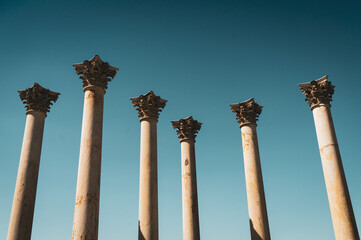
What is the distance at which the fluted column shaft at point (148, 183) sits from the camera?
33.5m

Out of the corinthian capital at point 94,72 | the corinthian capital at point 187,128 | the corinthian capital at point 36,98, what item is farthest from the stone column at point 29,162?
the corinthian capital at point 187,128

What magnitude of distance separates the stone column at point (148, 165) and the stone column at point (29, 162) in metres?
10.5

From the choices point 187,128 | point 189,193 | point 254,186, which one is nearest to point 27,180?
point 189,193

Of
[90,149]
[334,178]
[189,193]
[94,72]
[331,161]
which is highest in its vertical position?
[94,72]

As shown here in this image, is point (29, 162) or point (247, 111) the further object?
point (247, 111)

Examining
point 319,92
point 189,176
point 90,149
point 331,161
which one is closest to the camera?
point 90,149

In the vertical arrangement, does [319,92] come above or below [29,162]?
above

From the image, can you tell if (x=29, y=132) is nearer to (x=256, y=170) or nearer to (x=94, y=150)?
(x=94, y=150)

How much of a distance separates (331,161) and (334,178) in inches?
73.4

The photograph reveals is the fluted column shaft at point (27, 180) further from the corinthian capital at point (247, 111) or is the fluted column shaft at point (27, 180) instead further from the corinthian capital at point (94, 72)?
the corinthian capital at point (247, 111)

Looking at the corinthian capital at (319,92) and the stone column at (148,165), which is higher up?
the corinthian capital at (319,92)

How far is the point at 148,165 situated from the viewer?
36.5 m

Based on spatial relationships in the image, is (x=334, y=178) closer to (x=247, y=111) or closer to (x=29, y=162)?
(x=247, y=111)

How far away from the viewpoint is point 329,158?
35.1m
